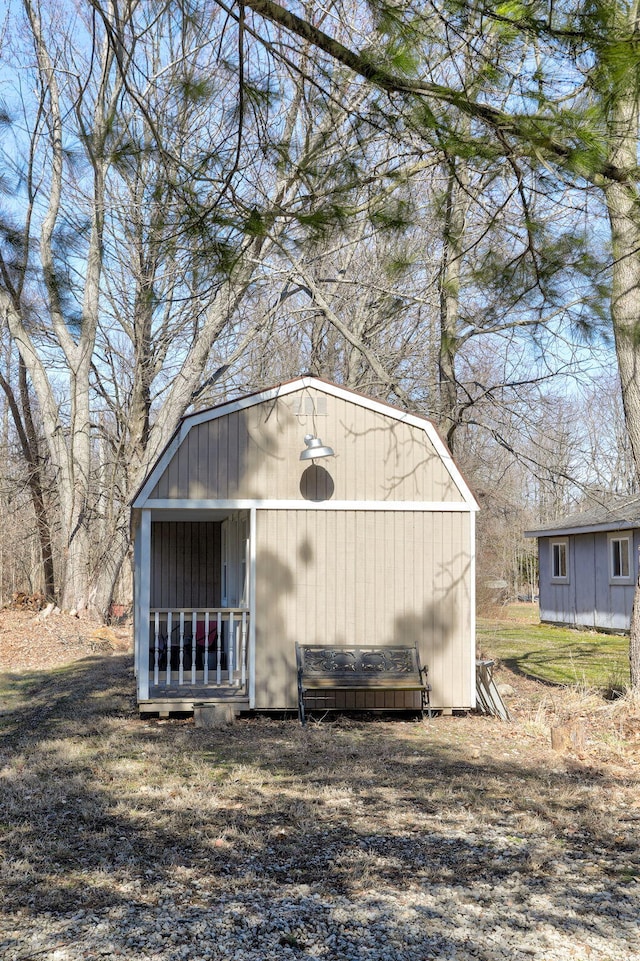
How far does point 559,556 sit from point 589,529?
9.05 ft

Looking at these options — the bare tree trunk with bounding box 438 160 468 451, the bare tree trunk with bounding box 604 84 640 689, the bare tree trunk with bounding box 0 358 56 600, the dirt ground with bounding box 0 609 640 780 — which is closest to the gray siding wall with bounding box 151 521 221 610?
the dirt ground with bounding box 0 609 640 780

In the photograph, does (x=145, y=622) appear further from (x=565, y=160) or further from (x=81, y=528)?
(x=81, y=528)

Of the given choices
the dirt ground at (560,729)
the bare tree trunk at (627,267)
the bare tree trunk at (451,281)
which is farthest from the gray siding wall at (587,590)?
the bare tree trunk at (627,267)

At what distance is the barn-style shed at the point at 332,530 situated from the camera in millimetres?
9562

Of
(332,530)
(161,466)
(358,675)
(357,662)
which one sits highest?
(161,466)

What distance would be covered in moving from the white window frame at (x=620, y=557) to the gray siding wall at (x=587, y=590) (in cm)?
10

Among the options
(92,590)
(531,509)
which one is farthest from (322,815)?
(531,509)

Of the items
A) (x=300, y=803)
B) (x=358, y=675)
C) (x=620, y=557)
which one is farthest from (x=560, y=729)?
(x=620, y=557)

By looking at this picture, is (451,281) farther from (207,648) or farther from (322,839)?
(207,648)

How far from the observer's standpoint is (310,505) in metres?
9.68

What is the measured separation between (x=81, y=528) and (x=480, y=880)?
52.7 feet

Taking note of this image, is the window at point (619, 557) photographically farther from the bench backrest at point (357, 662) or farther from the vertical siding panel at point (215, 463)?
the vertical siding panel at point (215, 463)

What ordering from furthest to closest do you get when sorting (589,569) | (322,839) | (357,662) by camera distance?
(589,569) < (357,662) < (322,839)

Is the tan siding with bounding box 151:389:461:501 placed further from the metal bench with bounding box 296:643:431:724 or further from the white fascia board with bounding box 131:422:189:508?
the metal bench with bounding box 296:643:431:724
